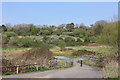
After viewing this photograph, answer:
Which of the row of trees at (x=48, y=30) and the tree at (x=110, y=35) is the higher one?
the row of trees at (x=48, y=30)

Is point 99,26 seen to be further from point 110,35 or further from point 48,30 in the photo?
point 48,30

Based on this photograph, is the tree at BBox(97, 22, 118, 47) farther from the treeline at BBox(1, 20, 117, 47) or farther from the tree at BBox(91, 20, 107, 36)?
the tree at BBox(91, 20, 107, 36)

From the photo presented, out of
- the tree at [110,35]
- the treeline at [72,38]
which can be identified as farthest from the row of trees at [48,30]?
the tree at [110,35]

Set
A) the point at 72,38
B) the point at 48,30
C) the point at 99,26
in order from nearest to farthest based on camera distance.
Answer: the point at 99,26
the point at 72,38
the point at 48,30

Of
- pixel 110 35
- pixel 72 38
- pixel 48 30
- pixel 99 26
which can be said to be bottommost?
pixel 110 35

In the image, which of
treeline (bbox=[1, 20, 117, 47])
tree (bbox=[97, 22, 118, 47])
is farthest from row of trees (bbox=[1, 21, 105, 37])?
tree (bbox=[97, 22, 118, 47])

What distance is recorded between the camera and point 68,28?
8744cm

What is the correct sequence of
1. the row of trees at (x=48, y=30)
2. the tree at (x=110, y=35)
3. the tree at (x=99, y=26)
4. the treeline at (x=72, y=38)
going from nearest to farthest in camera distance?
the tree at (x=110, y=35) < the treeline at (x=72, y=38) < the tree at (x=99, y=26) < the row of trees at (x=48, y=30)

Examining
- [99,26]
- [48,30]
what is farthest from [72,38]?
[48,30]

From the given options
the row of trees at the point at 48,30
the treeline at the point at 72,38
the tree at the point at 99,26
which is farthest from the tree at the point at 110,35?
the row of trees at the point at 48,30

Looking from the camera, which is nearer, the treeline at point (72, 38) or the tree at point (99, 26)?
the treeline at point (72, 38)

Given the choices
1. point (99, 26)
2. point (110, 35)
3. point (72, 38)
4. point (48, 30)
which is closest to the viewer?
point (110, 35)

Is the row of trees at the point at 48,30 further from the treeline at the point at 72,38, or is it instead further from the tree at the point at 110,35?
the tree at the point at 110,35

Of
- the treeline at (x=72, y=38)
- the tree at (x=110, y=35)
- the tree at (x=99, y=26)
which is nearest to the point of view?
the tree at (x=110, y=35)
